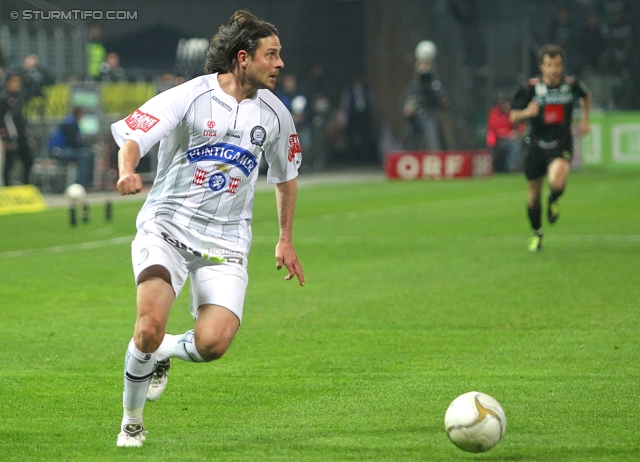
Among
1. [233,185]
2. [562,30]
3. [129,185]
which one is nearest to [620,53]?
[562,30]

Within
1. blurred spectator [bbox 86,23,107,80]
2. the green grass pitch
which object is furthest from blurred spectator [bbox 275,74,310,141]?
the green grass pitch

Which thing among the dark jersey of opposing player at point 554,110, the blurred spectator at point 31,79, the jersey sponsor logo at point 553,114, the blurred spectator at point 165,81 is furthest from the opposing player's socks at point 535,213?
the blurred spectator at point 165,81

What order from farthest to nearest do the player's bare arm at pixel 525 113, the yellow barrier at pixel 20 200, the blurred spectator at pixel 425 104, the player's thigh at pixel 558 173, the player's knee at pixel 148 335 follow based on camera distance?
the blurred spectator at pixel 425 104 → the yellow barrier at pixel 20 200 → the player's thigh at pixel 558 173 → the player's bare arm at pixel 525 113 → the player's knee at pixel 148 335

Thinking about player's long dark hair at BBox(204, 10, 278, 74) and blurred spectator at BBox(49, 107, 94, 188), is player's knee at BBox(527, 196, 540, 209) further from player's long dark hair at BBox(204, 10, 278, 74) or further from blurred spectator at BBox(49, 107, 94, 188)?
blurred spectator at BBox(49, 107, 94, 188)

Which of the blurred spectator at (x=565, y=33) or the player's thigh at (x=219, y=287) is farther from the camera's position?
the blurred spectator at (x=565, y=33)

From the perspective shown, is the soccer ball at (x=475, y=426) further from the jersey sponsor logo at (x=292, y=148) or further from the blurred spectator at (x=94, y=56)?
the blurred spectator at (x=94, y=56)

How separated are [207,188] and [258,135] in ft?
1.24

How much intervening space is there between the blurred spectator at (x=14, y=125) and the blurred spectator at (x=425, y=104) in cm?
1099

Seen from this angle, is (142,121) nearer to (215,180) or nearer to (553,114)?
(215,180)

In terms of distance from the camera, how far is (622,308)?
32.1 feet

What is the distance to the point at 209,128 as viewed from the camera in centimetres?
575

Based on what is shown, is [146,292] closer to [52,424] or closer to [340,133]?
[52,424]

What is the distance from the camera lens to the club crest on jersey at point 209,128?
18.9 feet

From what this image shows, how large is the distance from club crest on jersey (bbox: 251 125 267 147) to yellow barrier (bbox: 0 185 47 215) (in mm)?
15485
